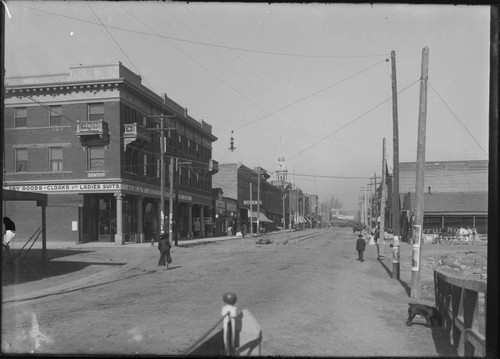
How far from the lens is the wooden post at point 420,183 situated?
1413 cm

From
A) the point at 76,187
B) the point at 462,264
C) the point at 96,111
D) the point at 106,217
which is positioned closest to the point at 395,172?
the point at 462,264

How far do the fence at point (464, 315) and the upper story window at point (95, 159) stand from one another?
31709 millimetres

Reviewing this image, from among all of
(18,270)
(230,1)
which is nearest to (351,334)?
(230,1)

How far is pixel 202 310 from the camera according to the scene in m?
11.2

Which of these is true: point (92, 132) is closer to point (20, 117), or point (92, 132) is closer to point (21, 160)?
point (20, 117)

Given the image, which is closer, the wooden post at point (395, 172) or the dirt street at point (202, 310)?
the dirt street at point (202, 310)

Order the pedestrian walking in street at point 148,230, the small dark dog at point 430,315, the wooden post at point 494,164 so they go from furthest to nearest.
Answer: the pedestrian walking in street at point 148,230
the small dark dog at point 430,315
the wooden post at point 494,164

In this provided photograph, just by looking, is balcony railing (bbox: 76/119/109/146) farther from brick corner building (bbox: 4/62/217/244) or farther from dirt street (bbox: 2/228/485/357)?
dirt street (bbox: 2/228/485/357)

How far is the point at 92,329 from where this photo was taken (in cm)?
927

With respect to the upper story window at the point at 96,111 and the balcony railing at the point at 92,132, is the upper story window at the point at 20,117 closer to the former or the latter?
the balcony railing at the point at 92,132

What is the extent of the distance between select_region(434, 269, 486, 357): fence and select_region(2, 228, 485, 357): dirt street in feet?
1.52

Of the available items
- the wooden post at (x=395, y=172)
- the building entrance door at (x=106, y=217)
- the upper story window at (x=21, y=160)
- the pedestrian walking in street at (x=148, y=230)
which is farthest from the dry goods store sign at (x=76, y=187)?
the wooden post at (x=395, y=172)

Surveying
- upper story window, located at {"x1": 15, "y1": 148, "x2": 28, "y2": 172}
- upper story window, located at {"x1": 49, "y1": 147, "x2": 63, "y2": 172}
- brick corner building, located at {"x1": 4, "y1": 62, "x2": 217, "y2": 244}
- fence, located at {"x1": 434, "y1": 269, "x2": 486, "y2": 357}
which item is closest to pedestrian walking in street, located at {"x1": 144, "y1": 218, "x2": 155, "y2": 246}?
brick corner building, located at {"x1": 4, "y1": 62, "x2": 217, "y2": 244}

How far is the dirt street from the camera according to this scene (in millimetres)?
8391
